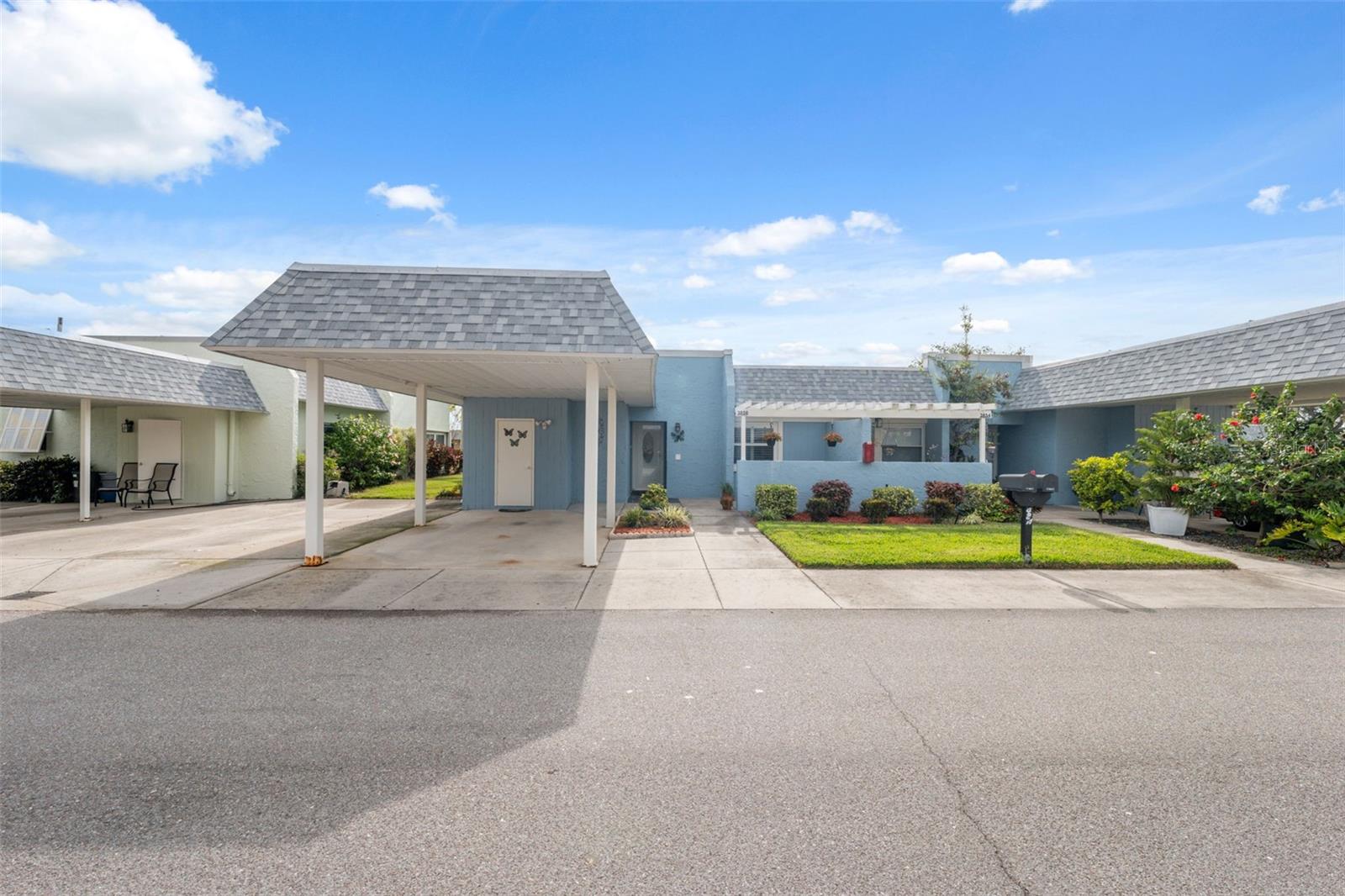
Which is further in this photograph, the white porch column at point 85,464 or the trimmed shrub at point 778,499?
the trimmed shrub at point 778,499

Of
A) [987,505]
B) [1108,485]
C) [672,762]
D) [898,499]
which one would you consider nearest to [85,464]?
[672,762]

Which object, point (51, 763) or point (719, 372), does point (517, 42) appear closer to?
point (719, 372)

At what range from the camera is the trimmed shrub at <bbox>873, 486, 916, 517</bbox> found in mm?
13828

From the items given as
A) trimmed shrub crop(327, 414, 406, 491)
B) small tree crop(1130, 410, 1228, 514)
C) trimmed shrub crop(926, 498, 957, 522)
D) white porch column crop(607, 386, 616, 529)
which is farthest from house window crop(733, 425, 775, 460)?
trimmed shrub crop(327, 414, 406, 491)

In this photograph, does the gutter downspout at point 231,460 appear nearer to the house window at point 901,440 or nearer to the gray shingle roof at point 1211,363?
the house window at point 901,440

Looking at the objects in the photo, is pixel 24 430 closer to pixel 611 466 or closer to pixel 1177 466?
pixel 611 466

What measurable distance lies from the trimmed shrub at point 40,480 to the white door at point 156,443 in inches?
99.6

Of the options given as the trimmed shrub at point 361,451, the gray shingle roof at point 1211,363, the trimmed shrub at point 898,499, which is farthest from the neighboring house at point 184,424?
the gray shingle roof at point 1211,363

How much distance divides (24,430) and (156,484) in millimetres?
6081

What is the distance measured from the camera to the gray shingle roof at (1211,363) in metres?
10.8

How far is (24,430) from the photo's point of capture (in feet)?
60.6

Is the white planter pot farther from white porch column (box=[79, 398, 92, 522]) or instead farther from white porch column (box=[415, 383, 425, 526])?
white porch column (box=[79, 398, 92, 522])

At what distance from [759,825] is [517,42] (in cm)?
1272

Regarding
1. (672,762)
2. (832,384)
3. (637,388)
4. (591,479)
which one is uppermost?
(832,384)
